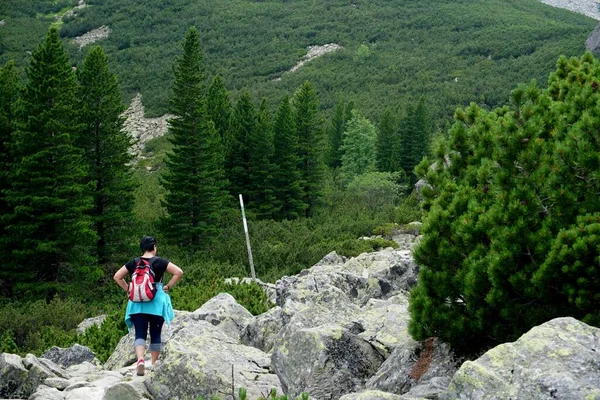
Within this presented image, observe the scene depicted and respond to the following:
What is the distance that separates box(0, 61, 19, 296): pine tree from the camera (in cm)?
2362

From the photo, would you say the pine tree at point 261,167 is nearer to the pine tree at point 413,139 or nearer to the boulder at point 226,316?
the pine tree at point 413,139

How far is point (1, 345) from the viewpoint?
16250mm

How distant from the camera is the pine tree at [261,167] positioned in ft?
129

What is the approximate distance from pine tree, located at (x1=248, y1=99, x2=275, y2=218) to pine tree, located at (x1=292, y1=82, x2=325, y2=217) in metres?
3.51

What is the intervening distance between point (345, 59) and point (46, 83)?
3084 inches

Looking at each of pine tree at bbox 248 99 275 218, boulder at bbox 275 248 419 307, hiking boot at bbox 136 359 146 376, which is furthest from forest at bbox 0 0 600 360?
hiking boot at bbox 136 359 146 376

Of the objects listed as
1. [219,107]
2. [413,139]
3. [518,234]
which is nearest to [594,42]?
[413,139]

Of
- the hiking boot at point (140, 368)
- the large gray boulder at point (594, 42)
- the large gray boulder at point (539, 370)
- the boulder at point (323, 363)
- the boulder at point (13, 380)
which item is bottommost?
the large gray boulder at point (594, 42)

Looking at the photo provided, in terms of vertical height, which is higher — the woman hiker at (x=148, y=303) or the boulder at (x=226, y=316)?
the woman hiker at (x=148, y=303)

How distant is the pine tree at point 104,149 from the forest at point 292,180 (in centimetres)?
8

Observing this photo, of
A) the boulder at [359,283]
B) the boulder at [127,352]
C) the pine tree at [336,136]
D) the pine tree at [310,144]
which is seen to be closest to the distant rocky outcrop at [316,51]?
the pine tree at [336,136]

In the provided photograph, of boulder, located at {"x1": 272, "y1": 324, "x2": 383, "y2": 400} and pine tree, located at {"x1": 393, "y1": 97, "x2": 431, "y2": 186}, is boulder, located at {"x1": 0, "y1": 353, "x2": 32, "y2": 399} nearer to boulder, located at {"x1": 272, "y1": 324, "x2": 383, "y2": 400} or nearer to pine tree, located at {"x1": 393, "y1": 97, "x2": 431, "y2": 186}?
boulder, located at {"x1": 272, "y1": 324, "x2": 383, "y2": 400}

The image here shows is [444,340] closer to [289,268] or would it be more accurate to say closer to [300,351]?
[300,351]

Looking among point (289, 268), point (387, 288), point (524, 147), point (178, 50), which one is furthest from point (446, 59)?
point (524, 147)
